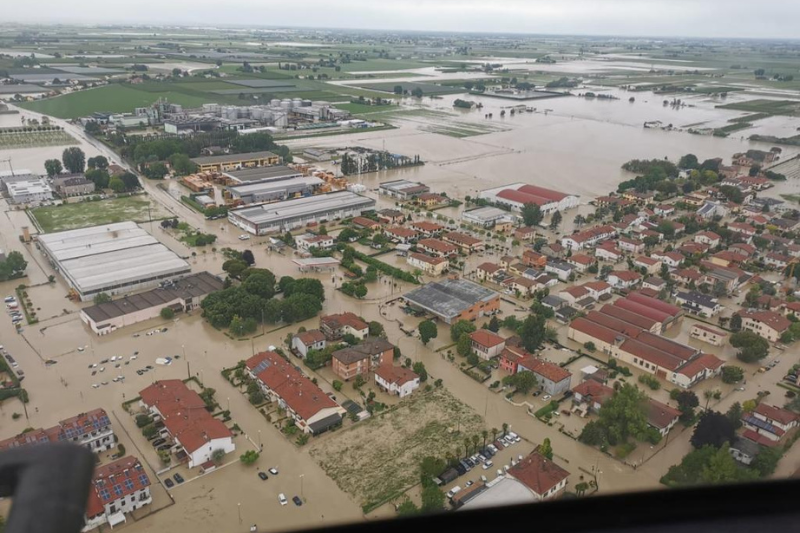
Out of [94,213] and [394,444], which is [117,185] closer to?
[94,213]

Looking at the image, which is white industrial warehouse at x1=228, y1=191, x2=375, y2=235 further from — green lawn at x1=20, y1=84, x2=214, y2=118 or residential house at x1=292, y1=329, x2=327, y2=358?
green lawn at x1=20, y1=84, x2=214, y2=118

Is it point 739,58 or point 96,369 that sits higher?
point 739,58

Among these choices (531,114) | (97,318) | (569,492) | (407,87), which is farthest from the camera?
(407,87)

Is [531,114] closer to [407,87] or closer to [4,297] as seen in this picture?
[407,87]

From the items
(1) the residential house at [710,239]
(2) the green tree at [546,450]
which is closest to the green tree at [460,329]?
(2) the green tree at [546,450]

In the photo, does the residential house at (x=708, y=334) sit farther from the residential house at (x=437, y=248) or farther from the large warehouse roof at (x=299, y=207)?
the large warehouse roof at (x=299, y=207)

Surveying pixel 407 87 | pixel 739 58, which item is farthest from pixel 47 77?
pixel 739 58
